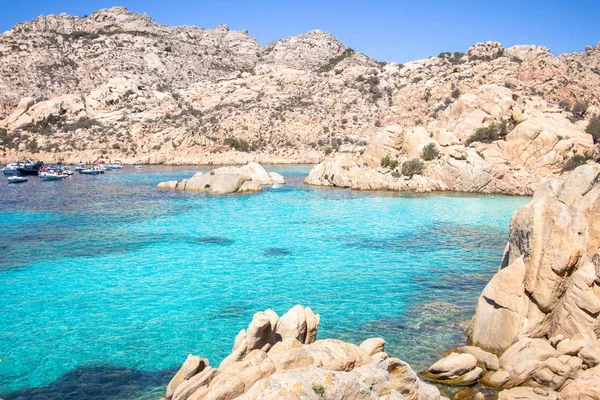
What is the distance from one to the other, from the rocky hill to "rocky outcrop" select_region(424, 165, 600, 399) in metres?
36.5

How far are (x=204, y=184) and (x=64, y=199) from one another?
46.3ft

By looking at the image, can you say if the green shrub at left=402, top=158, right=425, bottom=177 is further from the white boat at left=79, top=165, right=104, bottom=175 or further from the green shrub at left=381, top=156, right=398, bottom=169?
the white boat at left=79, top=165, right=104, bottom=175

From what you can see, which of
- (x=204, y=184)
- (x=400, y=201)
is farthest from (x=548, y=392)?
(x=204, y=184)

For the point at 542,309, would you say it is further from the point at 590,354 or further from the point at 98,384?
the point at 98,384

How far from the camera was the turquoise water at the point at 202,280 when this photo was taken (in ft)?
43.1

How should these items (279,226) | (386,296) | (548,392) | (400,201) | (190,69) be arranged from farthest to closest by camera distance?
(190,69) → (400,201) → (279,226) → (386,296) → (548,392)

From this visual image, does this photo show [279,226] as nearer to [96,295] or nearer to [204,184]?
[96,295]

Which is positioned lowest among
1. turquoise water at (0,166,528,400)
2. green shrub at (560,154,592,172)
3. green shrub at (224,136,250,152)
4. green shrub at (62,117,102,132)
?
turquoise water at (0,166,528,400)

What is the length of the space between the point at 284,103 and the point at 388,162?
61.4 m

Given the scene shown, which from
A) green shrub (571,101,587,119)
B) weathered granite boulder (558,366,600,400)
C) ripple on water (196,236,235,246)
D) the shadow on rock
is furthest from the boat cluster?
green shrub (571,101,587,119)

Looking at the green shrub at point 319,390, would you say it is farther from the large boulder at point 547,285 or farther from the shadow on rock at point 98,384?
the large boulder at point 547,285

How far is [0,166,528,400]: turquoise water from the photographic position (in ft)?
43.1

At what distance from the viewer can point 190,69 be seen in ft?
441

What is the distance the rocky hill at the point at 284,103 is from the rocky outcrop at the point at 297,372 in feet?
137
